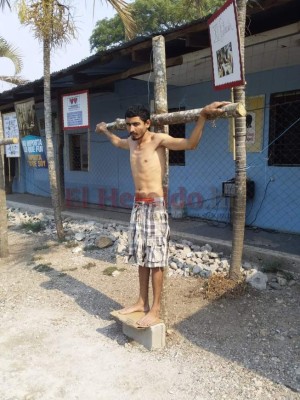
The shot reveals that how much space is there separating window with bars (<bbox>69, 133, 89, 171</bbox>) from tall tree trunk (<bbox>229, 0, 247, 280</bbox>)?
6.72m

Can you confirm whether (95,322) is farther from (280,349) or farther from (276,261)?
(276,261)

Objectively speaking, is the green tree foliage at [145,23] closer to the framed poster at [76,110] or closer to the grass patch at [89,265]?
the framed poster at [76,110]

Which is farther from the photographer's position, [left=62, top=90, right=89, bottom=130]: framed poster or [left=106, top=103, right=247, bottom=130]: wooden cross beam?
[left=62, top=90, right=89, bottom=130]: framed poster

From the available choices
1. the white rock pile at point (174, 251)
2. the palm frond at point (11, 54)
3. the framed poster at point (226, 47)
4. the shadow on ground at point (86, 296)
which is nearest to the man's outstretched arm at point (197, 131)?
the framed poster at point (226, 47)

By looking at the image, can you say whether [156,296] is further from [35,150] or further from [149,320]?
[35,150]

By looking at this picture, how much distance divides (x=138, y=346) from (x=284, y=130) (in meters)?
4.19

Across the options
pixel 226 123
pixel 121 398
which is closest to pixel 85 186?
pixel 226 123

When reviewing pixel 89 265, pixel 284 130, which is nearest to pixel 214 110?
pixel 89 265

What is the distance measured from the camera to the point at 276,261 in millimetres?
4418

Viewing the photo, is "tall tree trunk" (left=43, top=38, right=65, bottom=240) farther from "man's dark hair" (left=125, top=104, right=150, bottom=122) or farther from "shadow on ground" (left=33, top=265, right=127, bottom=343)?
"man's dark hair" (left=125, top=104, right=150, bottom=122)

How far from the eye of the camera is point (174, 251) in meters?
5.28

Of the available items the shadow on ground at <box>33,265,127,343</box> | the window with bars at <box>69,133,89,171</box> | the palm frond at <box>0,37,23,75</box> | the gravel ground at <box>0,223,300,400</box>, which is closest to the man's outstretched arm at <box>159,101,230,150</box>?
the gravel ground at <box>0,223,300,400</box>

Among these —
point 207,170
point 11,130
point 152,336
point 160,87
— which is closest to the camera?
point 152,336

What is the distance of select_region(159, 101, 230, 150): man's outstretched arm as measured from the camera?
2.57m
